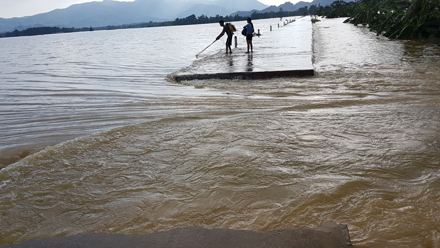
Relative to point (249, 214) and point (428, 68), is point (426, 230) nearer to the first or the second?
point (249, 214)

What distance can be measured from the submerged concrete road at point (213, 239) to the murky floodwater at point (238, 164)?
0.22 m

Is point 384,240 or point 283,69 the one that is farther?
point 283,69

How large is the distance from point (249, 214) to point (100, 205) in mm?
1524

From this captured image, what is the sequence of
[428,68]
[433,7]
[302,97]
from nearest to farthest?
[302,97] → [428,68] → [433,7]

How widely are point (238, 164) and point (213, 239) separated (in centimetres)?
161

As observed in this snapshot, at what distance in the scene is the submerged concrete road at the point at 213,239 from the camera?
2430mm

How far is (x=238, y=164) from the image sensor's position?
13.4 feet

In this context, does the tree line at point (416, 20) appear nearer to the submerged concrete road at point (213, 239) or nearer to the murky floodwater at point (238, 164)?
the murky floodwater at point (238, 164)

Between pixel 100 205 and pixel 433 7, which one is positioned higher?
pixel 433 7

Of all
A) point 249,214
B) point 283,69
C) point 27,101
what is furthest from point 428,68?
point 27,101

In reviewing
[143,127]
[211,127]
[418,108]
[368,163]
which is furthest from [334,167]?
[143,127]

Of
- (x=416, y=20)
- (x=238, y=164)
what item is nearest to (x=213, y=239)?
(x=238, y=164)

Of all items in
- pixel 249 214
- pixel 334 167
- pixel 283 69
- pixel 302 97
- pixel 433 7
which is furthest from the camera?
pixel 433 7

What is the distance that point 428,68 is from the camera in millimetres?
9258
